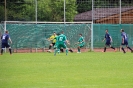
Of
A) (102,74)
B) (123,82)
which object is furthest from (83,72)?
(123,82)

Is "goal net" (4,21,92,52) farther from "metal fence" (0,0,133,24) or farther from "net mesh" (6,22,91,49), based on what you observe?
"metal fence" (0,0,133,24)

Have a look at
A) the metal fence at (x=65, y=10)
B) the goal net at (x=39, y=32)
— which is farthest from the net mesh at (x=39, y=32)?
the metal fence at (x=65, y=10)

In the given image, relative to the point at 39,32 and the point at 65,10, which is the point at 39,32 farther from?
the point at 65,10

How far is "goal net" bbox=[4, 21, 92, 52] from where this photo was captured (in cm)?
4619

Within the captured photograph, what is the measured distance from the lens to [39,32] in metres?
47.0

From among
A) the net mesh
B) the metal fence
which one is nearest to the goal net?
the net mesh

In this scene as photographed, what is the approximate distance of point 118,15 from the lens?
52.1 m

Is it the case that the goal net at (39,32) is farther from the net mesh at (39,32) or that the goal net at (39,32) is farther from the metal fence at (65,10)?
the metal fence at (65,10)

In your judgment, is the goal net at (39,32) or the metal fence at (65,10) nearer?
the goal net at (39,32)

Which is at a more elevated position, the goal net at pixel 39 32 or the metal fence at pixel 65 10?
the metal fence at pixel 65 10

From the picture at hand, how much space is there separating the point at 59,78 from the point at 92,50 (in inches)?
1160

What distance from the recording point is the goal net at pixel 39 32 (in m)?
46.2

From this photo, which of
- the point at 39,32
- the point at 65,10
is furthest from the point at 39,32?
the point at 65,10

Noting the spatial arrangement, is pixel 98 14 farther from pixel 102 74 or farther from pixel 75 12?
pixel 102 74
